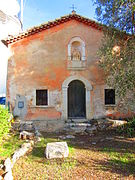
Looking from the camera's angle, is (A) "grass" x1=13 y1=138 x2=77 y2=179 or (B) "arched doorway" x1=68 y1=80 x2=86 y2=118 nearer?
(A) "grass" x1=13 y1=138 x2=77 y2=179

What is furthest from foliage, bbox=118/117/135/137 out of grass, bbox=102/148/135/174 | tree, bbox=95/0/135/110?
grass, bbox=102/148/135/174

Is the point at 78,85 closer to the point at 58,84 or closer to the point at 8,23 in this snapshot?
the point at 58,84

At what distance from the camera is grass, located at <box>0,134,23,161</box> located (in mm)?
5105

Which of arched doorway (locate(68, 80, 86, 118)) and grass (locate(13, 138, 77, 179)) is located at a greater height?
arched doorway (locate(68, 80, 86, 118))

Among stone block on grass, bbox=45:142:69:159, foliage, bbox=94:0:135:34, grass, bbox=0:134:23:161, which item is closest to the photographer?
stone block on grass, bbox=45:142:69:159

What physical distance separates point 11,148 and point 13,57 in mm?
6409

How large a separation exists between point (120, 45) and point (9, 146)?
6.89 m

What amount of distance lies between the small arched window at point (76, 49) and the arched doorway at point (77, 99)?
183cm

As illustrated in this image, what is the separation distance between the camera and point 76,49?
10742mm

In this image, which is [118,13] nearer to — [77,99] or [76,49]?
[76,49]

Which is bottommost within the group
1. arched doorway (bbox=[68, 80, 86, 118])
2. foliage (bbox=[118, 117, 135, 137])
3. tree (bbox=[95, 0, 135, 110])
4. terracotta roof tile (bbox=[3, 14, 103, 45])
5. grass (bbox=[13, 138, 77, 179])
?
grass (bbox=[13, 138, 77, 179])

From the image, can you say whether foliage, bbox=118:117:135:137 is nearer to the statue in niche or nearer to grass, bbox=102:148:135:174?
grass, bbox=102:148:135:174

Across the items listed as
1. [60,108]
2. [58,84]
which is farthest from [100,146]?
[58,84]

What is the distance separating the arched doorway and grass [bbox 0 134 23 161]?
5003mm
